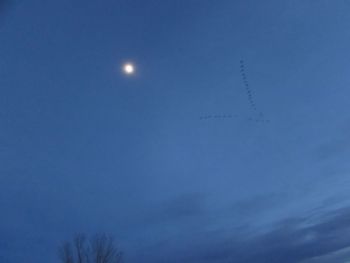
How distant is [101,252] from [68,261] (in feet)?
16.4

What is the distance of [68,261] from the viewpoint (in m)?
54.7

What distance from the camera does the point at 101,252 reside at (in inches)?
2203
